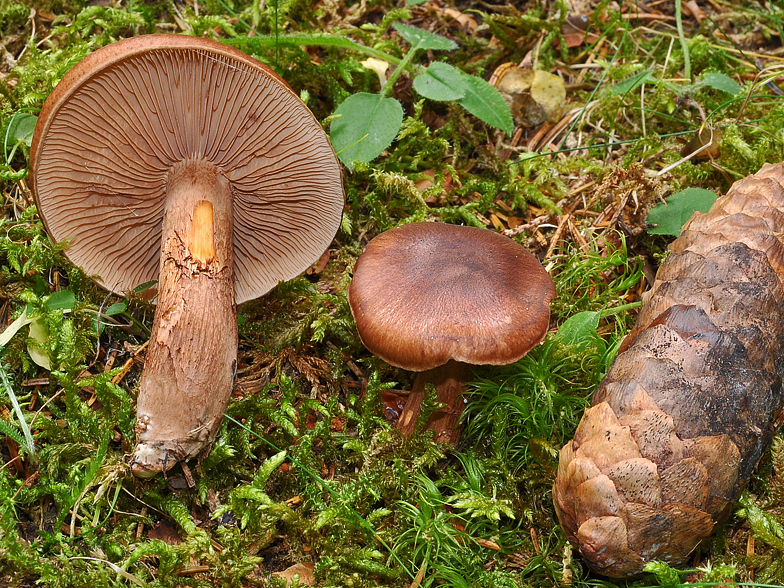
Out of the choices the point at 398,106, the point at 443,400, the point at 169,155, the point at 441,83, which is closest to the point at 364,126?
the point at 398,106

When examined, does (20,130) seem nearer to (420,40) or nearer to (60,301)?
(60,301)

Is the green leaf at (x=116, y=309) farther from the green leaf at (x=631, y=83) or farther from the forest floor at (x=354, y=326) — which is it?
the green leaf at (x=631, y=83)

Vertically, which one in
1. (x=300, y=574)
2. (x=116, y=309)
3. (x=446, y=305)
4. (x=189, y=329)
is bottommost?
(x=300, y=574)

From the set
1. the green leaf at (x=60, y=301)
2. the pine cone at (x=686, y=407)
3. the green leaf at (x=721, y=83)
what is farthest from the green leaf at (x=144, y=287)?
the green leaf at (x=721, y=83)

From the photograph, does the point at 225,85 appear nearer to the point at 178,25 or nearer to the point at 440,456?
the point at 178,25

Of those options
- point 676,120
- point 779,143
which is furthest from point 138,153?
point 779,143

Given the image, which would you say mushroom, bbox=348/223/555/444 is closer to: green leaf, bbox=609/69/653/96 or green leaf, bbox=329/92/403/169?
green leaf, bbox=329/92/403/169
